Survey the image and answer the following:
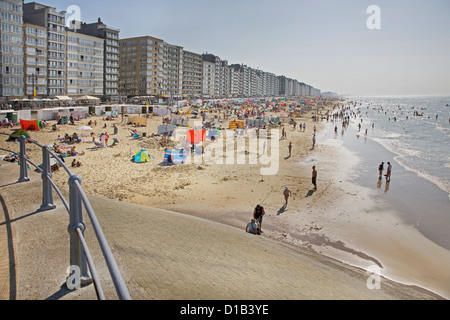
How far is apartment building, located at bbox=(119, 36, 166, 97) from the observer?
9275 cm

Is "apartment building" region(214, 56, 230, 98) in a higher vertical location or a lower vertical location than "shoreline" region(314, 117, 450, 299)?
higher

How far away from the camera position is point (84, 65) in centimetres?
7138

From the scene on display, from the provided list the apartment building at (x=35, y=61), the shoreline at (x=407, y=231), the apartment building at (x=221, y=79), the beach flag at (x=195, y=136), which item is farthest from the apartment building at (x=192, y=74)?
the shoreline at (x=407, y=231)

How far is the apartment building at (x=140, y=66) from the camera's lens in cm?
9275

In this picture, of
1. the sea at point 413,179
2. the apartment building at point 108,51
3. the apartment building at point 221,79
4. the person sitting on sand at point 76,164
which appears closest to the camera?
the sea at point 413,179

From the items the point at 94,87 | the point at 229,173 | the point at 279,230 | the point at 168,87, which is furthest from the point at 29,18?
the point at 279,230

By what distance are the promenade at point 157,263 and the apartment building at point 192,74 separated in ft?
378

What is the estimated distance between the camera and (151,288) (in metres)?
3.79

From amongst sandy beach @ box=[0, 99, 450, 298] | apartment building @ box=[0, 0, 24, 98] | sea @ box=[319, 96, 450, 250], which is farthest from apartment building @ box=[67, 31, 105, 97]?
sea @ box=[319, 96, 450, 250]

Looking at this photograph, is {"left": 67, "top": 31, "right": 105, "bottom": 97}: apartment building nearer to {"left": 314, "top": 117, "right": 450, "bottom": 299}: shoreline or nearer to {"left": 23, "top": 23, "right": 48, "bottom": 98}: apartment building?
{"left": 23, "top": 23, "right": 48, "bottom": 98}: apartment building

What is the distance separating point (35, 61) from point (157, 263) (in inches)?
2578

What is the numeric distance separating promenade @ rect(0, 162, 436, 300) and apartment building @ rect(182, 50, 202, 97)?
378 feet

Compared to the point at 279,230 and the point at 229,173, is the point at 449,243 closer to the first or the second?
the point at 279,230

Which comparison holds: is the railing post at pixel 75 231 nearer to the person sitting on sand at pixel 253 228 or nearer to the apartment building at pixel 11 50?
the person sitting on sand at pixel 253 228
